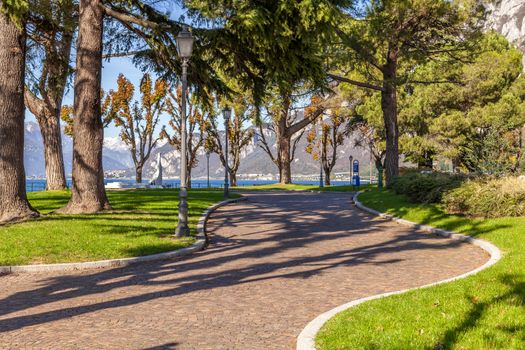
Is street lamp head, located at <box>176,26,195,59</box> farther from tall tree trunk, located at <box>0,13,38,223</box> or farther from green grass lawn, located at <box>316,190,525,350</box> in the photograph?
green grass lawn, located at <box>316,190,525,350</box>

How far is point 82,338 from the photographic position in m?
5.22

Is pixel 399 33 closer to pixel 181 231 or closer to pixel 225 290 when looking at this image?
pixel 181 231

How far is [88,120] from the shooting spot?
1510cm

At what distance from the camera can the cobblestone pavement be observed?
5.33 metres

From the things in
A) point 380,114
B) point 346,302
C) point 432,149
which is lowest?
point 346,302

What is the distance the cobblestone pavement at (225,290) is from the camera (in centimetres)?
533

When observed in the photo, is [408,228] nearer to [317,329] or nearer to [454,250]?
[454,250]

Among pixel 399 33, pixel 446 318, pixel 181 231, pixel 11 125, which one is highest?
pixel 399 33

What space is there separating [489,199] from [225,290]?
923cm

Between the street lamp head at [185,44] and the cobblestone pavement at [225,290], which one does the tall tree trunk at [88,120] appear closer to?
the street lamp head at [185,44]

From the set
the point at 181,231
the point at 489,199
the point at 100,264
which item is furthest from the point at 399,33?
the point at 100,264

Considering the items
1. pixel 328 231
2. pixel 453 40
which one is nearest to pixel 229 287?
pixel 328 231

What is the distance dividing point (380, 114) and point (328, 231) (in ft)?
105

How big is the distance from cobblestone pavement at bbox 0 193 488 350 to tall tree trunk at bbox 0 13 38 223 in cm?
561
